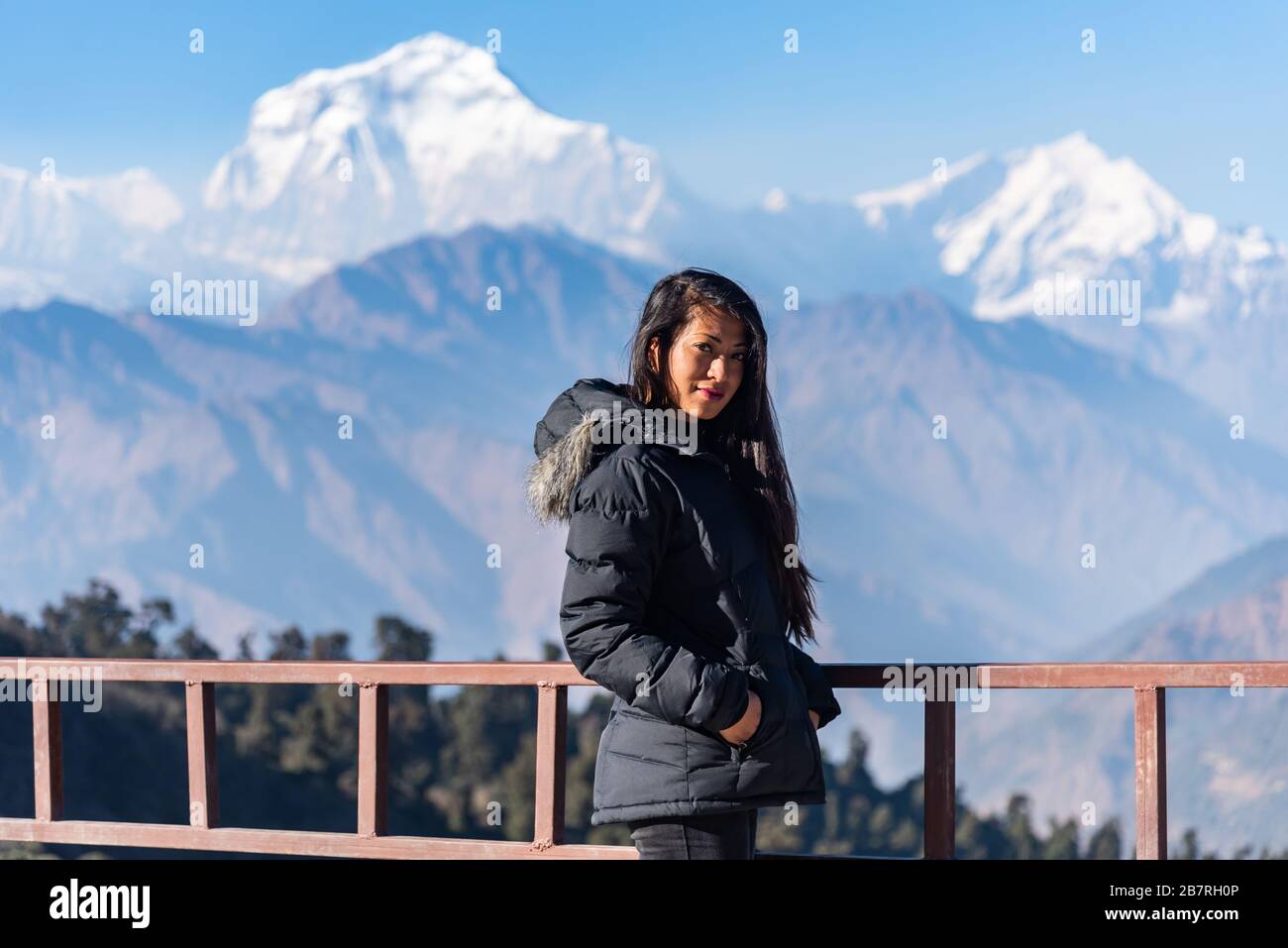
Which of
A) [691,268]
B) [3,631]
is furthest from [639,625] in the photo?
[3,631]

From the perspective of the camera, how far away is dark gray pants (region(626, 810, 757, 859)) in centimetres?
309

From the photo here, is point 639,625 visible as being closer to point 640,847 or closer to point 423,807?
point 640,847

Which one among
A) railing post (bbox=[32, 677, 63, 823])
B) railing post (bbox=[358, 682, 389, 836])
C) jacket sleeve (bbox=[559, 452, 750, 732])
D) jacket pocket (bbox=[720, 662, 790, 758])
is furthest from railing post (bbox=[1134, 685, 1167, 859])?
railing post (bbox=[32, 677, 63, 823])

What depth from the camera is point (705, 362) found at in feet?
10.9

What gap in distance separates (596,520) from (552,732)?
99 cm

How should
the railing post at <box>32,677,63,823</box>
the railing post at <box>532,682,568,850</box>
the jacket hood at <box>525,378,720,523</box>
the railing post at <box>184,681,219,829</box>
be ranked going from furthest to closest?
the railing post at <box>32,677,63,823</box> → the railing post at <box>184,681,219,829</box> → the railing post at <box>532,682,568,850</box> → the jacket hood at <box>525,378,720,523</box>

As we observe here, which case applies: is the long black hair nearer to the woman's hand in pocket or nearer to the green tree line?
the woman's hand in pocket

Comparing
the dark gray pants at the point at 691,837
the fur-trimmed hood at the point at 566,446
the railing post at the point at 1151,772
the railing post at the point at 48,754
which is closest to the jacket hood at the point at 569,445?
the fur-trimmed hood at the point at 566,446

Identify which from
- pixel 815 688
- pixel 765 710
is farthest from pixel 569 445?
pixel 815 688

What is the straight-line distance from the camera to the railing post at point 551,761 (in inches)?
151

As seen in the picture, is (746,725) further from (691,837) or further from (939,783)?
(939,783)

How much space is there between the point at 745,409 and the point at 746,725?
2.40ft

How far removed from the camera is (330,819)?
151 ft
